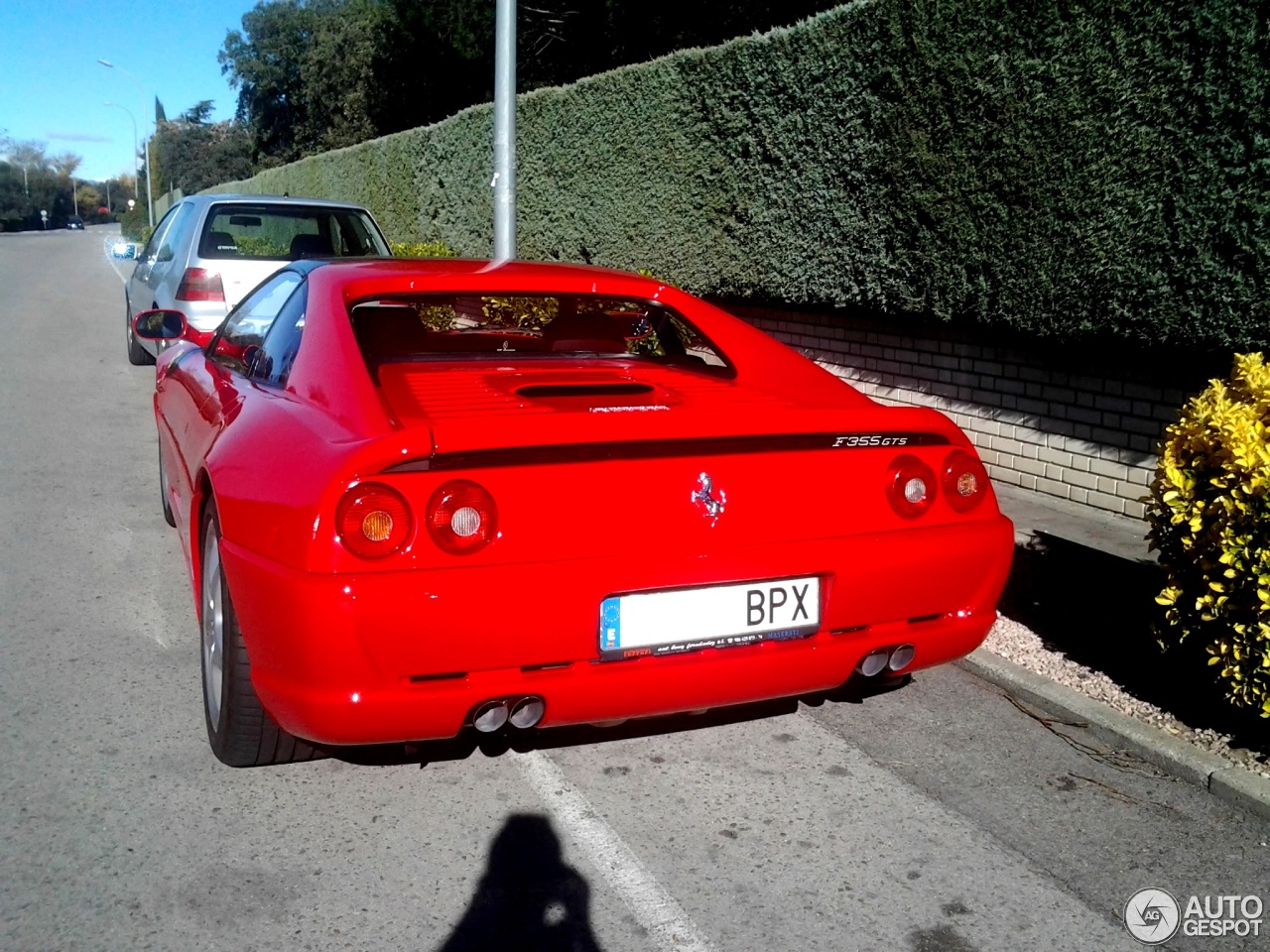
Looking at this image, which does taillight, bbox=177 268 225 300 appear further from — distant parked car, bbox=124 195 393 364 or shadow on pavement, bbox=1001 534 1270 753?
shadow on pavement, bbox=1001 534 1270 753

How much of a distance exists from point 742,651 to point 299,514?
3.89 feet

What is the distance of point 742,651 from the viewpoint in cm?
317

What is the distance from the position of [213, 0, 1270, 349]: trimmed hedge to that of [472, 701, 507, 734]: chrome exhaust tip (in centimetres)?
423

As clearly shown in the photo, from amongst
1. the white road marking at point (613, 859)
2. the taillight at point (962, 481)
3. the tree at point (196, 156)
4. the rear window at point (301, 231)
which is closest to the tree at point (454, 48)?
the rear window at point (301, 231)

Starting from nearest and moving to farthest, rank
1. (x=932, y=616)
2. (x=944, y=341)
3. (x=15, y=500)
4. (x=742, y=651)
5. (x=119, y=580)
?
(x=742, y=651), (x=932, y=616), (x=119, y=580), (x=15, y=500), (x=944, y=341)

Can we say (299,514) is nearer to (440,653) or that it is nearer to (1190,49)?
(440,653)

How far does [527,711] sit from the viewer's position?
9.91ft

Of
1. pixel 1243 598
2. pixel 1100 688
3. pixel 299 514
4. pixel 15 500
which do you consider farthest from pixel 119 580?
pixel 1243 598

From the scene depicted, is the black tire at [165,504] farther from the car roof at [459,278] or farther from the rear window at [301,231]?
the rear window at [301,231]

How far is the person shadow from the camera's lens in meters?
2.72

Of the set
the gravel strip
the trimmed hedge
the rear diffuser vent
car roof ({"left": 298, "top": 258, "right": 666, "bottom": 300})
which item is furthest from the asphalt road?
the trimmed hedge

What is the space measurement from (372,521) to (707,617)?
2.92 feet

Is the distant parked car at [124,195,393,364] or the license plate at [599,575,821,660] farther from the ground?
the distant parked car at [124,195,393,364]

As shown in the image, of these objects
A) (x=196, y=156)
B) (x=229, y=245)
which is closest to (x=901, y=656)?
(x=229, y=245)
